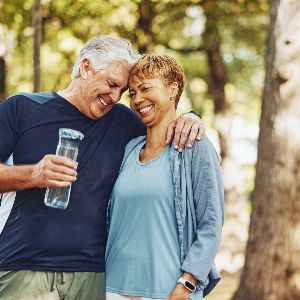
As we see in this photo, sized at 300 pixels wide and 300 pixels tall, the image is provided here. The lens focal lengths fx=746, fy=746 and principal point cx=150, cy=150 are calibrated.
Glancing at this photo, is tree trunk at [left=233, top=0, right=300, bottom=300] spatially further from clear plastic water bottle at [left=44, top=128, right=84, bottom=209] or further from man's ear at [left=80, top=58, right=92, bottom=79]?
clear plastic water bottle at [left=44, top=128, right=84, bottom=209]

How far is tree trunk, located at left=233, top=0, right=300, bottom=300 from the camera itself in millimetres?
7539

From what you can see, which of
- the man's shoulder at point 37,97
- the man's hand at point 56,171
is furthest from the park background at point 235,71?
the man's hand at point 56,171

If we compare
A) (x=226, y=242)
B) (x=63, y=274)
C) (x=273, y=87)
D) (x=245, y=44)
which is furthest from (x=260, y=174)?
(x=245, y=44)

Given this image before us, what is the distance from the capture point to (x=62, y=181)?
3664 millimetres

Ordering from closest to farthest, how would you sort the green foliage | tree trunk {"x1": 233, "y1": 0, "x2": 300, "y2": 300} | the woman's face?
the woman's face → tree trunk {"x1": 233, "y1": 0, "x2": 300, "y2": 300} → the green foliage

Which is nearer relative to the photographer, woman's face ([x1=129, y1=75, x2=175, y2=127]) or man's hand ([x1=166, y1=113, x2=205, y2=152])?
man's hand ([x1=166, y1=113, x2=205, y2=152])

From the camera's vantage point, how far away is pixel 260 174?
7883mm

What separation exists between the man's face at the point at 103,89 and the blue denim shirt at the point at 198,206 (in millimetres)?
566

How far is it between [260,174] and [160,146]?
392cm

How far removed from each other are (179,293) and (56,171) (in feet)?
2.93

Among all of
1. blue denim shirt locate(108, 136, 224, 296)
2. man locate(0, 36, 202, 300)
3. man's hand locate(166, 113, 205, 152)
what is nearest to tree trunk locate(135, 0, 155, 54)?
man locate(0, 36, 202, 300)

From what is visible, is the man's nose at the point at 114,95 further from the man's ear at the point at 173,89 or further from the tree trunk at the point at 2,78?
the tree trunk at the point at 2,78

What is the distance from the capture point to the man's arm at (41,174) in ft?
12.0

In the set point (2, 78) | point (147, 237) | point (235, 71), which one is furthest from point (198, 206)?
point (235, 71)
